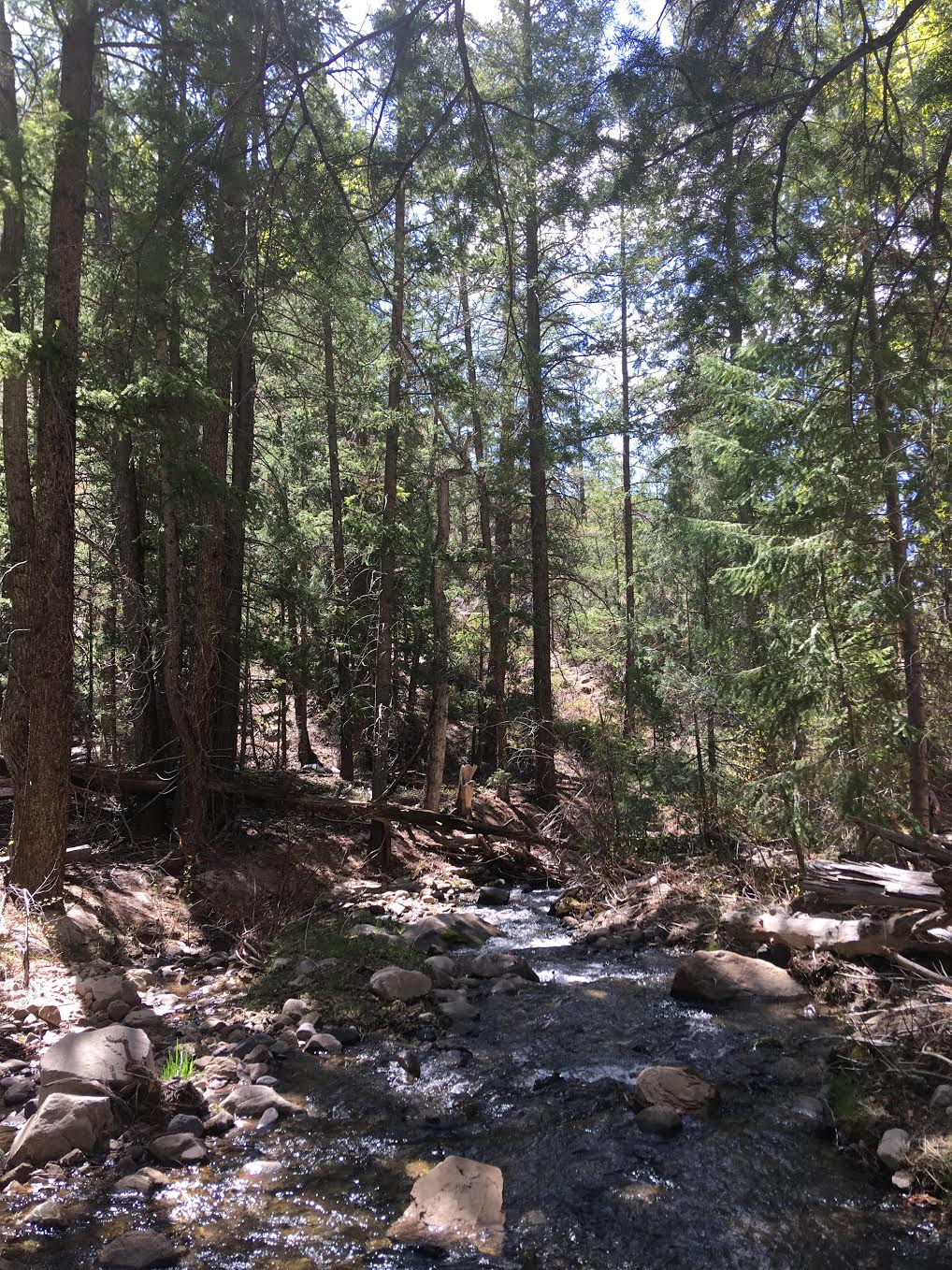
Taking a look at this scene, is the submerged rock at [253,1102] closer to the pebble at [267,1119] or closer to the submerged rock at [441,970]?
the pebble at [267,1119]

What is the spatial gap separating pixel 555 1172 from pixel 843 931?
4.00 meters

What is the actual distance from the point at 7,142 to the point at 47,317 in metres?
1.41

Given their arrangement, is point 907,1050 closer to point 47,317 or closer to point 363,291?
point 363,291

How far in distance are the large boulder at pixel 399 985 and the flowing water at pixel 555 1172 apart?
0.94 m

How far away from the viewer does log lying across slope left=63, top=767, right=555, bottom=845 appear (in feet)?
34.3

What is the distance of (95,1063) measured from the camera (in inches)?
194

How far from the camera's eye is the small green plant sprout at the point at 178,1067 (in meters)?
5.23

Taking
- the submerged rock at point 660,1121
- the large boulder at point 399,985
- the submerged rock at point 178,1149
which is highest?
the submerged rock at point 178,1149

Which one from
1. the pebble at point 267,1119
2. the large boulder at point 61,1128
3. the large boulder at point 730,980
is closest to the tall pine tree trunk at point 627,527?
the large boulder at point 730,980

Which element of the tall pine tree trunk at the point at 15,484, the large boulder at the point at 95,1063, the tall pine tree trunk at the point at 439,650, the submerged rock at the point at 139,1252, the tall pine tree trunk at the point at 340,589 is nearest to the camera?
the submerged rock at the point at 139,1252

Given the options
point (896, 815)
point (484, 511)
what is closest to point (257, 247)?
point (896, 815)

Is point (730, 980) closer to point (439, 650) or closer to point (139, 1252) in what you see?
point (139, 1252)

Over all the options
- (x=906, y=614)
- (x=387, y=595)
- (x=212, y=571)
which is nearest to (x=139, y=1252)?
(x=906, y=614)

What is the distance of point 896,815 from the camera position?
8461 mm
